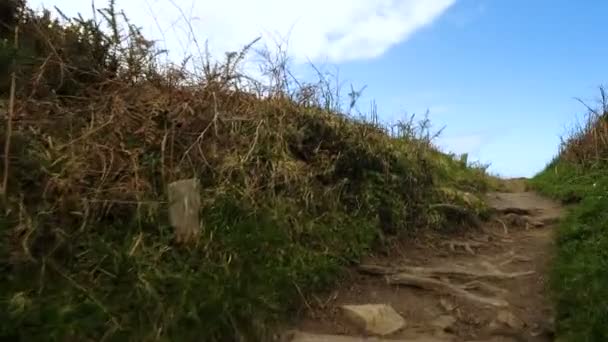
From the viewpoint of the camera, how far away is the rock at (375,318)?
4.48 metres

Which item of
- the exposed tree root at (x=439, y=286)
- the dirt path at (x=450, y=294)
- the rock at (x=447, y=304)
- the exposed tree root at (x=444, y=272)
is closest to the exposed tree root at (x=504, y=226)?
the dirt path at (x=450, y=294)

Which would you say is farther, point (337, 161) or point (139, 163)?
point (337, 161)

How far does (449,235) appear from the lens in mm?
6668

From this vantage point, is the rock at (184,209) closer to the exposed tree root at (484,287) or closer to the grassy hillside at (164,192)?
the grassy hillside at (164,192)

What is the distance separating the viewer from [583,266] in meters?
4.93

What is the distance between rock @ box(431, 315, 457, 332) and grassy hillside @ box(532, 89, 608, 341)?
2.28 feet

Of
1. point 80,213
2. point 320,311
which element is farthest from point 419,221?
point 80,213

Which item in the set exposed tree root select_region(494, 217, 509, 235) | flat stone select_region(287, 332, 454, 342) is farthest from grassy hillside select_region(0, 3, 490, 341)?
exposed tree root select_region(494, 217, 509, 235)

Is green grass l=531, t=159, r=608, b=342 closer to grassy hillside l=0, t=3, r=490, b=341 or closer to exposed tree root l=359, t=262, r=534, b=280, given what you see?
exposed tree root l=359, t=262, r=534, b=280

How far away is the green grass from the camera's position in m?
4.16

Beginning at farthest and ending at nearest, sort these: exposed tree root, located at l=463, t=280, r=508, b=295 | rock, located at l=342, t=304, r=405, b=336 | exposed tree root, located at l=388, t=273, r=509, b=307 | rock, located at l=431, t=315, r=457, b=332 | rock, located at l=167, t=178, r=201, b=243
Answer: exposed tree root, located at l=463, t=280, r=508, b=295, exposed tree root, located at l=388, t=273, r=509, b=307, rock, located at l=431, t=315, r=457, b=332, rock, located at l=342, t=304, r=405, b=336, rock, located at l=167, t=178, r=201, b=243

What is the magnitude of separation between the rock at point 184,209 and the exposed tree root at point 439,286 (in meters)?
1.80

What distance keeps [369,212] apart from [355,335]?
1.62m

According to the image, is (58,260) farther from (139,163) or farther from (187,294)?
(139,163)
